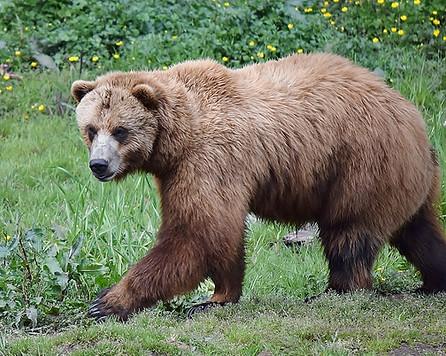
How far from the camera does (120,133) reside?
6336mm

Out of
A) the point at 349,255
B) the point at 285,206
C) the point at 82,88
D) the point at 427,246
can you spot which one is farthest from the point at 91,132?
the point at 427,246

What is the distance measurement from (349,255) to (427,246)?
754mm

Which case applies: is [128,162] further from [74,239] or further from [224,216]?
[74,239]

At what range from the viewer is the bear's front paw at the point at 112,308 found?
6301 millimetres

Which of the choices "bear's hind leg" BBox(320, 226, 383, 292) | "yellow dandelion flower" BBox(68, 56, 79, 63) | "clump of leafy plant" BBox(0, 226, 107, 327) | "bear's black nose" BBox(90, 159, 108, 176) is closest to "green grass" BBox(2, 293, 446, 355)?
"bear's hind leg" BBox(320, 226, 383, 292)

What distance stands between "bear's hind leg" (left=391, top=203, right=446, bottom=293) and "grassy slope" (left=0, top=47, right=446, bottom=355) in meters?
0.28

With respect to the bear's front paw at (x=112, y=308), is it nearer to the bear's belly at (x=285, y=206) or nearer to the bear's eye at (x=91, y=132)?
the bear's eye at (x=91, y=132)

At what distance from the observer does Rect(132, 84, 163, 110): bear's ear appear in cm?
630

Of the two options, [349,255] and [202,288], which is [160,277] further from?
[349,255]

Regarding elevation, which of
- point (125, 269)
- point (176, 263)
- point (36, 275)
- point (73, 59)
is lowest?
point (73, 59)

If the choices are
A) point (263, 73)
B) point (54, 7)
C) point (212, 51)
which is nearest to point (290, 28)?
point (212, 51)

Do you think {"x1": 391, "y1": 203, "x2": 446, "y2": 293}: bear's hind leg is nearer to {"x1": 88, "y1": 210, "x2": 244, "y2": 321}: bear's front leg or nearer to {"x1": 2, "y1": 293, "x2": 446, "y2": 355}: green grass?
{"x1": 2, "y1": 293, "x2": 446, "y2": 355}: green grass

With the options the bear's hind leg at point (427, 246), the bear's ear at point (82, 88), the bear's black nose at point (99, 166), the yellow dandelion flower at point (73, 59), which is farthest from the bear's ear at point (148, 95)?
the yellow dandelion flower at point (73, 59)

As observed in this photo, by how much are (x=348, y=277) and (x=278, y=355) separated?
5.35ft
